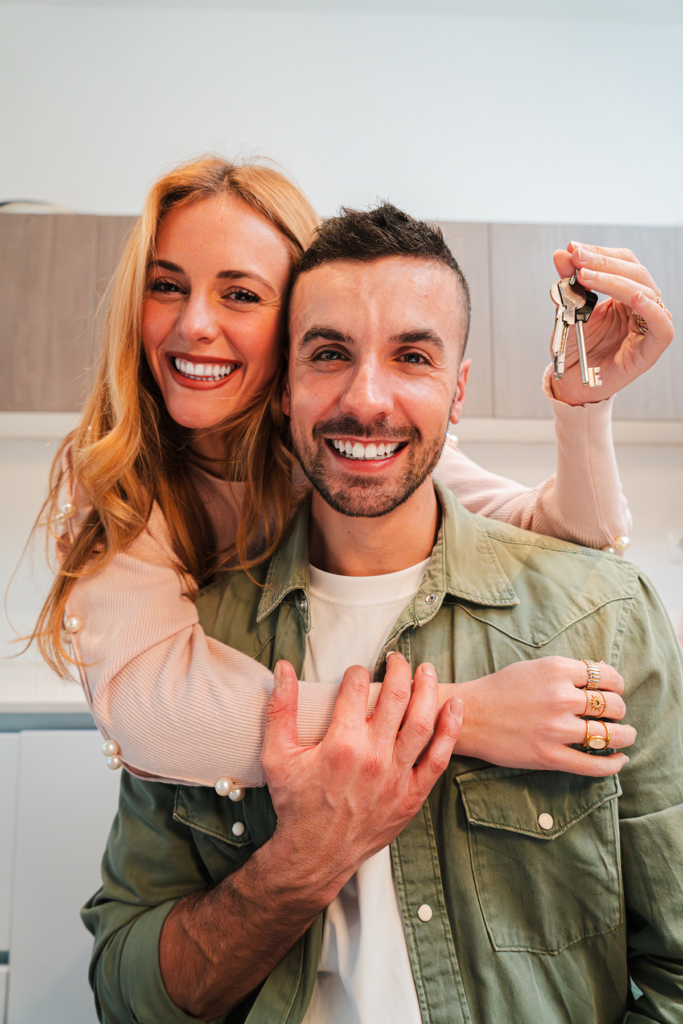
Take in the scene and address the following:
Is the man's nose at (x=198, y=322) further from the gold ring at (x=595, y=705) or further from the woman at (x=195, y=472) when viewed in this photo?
the gold ring at (x=595, y=705)

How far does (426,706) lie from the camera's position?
0.88 metres

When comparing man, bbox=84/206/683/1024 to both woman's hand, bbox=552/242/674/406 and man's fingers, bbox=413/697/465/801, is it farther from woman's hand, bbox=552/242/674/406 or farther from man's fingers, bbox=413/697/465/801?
woman's hand, bbox=552/242/674/406

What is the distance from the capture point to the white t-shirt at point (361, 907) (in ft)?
2.85

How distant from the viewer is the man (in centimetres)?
87

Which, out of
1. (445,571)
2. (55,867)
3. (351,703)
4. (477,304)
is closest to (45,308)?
(477,304)

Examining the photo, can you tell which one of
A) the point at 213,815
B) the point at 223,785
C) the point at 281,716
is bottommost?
the point at 213,815

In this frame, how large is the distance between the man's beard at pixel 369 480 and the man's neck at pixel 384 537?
5cm

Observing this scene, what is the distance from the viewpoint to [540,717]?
0.86 meters

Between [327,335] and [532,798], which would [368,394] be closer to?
[327,335]

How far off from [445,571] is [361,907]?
0.45 metres

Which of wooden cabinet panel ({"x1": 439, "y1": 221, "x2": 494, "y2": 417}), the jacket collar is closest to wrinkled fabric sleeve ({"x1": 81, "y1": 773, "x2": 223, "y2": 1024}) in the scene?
the jacket collar

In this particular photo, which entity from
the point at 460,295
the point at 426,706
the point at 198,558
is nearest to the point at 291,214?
the point at 460,295

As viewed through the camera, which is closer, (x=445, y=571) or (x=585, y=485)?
(x=445, y=571)

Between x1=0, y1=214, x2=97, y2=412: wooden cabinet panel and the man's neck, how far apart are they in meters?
1.64
